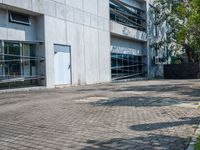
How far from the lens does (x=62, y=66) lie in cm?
2384

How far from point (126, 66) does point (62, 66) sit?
42.3 feet

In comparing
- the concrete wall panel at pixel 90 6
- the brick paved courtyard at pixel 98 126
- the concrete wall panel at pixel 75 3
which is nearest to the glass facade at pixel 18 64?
the concrete wall panel at pixel 75 3

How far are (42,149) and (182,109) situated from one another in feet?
20.3

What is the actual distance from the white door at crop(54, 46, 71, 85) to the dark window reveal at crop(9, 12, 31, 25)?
120 inches

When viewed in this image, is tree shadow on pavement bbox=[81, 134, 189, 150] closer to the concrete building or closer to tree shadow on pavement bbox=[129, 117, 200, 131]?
tree shadow on pavement bbox=[129, 117, 200, 131]

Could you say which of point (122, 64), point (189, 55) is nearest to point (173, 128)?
point (122, 64)

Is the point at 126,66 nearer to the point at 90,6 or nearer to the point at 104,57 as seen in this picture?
the point at 104,57

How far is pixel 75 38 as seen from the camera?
25188mm

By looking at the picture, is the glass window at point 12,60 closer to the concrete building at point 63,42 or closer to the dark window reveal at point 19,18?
the concrete building at point 63,42

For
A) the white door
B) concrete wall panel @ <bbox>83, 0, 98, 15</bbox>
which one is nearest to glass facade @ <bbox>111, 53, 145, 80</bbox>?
→ concrete wall panel @ <bbox>83, 0, 98, 15</bbox>

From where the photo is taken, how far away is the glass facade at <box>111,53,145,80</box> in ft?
109

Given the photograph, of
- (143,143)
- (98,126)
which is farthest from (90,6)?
(143,143)

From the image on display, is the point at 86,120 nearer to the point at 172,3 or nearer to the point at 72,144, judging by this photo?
the point at 72,144

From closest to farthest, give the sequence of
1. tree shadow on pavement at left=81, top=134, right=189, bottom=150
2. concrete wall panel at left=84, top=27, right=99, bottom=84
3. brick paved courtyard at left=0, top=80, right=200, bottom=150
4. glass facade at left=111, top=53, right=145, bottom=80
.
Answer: tree shadow on pavement at left=81, top=134, right=189, bottom=150
brick paved courtyard at left=0, top=80, right=200, bottom=150
concrete wall panel at left=84, top=27, right=99, bottom=84
glass facade at left=111, top=53, right=145, bottom=80
